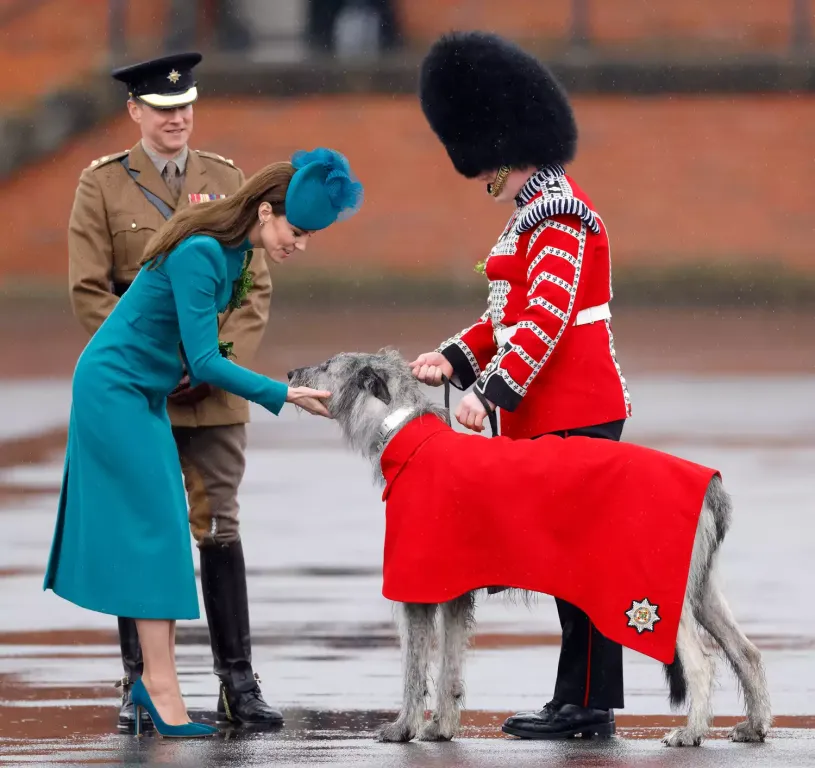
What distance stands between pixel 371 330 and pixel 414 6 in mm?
12503

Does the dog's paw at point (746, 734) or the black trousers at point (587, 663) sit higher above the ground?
the black trousers at point (587, 663)

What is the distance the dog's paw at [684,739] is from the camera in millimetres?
6281

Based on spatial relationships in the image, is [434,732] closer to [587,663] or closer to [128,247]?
[587,663]

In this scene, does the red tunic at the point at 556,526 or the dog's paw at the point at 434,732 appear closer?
the red tunic at the point at 556,526

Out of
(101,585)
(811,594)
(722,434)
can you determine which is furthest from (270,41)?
(101,585)

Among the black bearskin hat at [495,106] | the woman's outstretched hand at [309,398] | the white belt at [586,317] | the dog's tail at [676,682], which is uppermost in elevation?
the black bearskin hat at [495,106]

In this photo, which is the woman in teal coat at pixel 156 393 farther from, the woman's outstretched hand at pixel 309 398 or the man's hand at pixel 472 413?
the man's hand at pixel 472 413

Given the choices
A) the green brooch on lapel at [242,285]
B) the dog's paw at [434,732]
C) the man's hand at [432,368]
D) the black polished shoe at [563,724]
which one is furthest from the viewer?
the man's hand at [432,368]

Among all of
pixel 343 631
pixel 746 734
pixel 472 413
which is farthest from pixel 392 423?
pixel 343 631

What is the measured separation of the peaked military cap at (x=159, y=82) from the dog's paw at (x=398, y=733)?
2.66 metres

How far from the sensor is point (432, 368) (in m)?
6.95

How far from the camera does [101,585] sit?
6469 mm

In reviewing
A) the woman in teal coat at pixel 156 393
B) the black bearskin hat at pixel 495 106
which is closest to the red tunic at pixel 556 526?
the woman in teal coat at pixel 156 393

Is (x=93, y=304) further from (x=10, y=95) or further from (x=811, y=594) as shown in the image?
(x=10, y=95)
